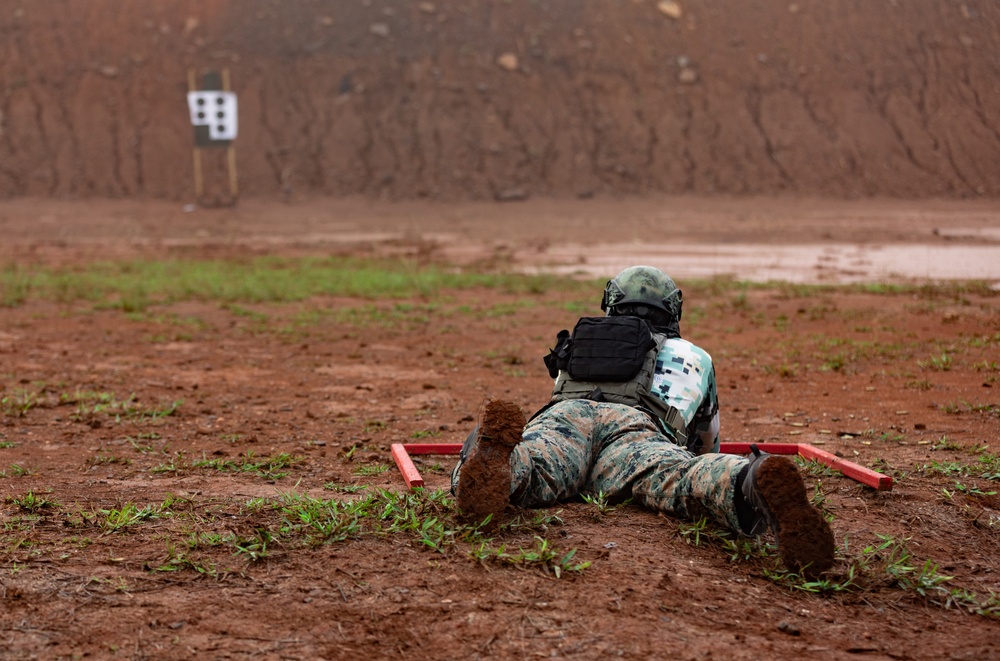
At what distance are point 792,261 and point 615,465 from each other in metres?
14.3

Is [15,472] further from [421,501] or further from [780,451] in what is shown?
[780,451]

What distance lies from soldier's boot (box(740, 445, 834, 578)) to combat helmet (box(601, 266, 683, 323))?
136 centimetres

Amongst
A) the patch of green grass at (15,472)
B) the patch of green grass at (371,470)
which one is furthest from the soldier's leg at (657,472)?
the patch of green grass at (15,472)

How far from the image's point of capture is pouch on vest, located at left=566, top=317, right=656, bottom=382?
434cm

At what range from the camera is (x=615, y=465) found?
412 cm

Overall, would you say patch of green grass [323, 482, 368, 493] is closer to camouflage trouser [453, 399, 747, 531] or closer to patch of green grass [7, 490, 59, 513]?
camouflage trouser [453, 399, 747, 531]

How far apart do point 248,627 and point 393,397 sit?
4.27 meters

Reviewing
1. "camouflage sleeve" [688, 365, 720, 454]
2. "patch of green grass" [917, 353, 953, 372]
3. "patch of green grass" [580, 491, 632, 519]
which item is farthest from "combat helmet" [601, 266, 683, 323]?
"patch of green grass" [917, 353, 953, 372]

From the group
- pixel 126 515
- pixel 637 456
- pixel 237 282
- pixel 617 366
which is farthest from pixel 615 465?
pixel 237 282

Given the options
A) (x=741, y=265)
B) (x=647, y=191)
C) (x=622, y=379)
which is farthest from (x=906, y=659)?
(x=647, y=191)

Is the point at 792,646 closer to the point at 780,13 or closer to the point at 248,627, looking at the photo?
the point at 248,627

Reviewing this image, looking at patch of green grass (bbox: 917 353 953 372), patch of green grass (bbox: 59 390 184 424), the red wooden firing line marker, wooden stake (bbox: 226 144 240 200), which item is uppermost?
wooden stake (bbox: 226 144 240 200)

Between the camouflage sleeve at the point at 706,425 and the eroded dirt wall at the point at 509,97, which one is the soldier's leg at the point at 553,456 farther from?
the eroded dirt wall at the point at 509,97

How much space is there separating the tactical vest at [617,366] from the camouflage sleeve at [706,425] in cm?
13
